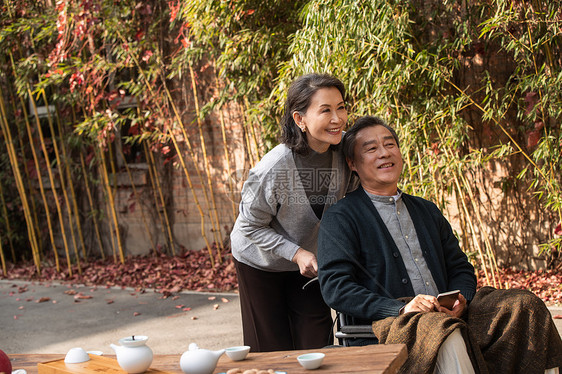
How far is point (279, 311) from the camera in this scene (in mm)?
2699

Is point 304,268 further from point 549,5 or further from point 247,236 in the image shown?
point 549,5

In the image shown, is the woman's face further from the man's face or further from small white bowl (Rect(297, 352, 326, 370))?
small white bowl (Rect(297, 352, 326, 370))

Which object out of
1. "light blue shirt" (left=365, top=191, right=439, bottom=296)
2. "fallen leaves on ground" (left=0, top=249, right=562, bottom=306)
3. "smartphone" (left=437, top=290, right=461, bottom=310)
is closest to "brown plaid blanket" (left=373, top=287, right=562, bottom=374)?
"smartphone" (left=437, top=290, right=461, bottom=310)

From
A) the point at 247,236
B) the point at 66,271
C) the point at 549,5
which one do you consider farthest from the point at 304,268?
the point at 66,271

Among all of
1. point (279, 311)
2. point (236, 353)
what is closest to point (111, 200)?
point (279, 311)

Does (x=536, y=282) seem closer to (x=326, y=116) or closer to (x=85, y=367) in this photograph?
(x=326, y=116)

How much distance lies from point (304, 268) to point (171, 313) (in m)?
3.00

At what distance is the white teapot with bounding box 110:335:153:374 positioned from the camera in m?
1.71

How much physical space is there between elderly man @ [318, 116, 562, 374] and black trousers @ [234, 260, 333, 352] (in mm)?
480

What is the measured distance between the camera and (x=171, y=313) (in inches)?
201

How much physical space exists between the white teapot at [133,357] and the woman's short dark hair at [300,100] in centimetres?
108

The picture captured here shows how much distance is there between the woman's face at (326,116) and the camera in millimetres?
2391

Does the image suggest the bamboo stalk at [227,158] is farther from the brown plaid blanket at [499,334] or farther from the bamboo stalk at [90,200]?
the brown plaid blanket at [499,334]

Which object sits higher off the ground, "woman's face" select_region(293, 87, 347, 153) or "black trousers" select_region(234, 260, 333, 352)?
"woman's face" select_region(293, 87, 347, 153)
